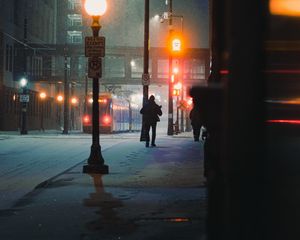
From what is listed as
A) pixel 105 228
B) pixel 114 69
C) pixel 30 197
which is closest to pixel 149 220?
pixel 105 228

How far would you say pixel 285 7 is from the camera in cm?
251

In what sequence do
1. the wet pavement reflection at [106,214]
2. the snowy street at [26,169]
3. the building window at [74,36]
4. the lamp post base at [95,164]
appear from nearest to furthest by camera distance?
the wet pavement reflection at [106,214]
the snowy street at [26,169]
the lamp post base at [95,164]
the building window at [74,36]

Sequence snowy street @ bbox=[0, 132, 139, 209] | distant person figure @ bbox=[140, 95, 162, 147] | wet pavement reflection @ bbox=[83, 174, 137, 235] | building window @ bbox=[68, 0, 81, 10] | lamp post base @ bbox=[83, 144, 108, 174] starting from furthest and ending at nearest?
building window @ bbox=[68, 0, 81, 10]
distant person figure @ bbox=[140, 95, 162, 147]
lamp post base @ bbox=[83, 144, 108, 174]
snowy street @ bbox=[0, 132, 139, 209]
wet pavement reflection @ bbox=[83, 174, 137, 235]

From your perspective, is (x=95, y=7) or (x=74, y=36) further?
(x=74, y=36)

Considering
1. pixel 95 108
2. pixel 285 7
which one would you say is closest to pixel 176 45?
pixel 95 108

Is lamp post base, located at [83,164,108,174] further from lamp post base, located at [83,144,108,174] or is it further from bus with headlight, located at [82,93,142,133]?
bus with headlight, located at [82,93,142,133]

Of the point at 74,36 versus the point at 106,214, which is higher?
the point at 74,36

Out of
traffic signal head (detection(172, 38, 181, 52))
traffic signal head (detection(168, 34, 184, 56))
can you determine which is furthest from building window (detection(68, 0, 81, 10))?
traffic signal head (detection(172, 38, 181, 52))

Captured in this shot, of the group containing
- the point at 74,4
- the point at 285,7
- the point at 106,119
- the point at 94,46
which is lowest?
the point at 106,119

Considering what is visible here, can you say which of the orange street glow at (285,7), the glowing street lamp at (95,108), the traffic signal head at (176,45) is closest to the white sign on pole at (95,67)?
the glowing street lamp at (95,108)

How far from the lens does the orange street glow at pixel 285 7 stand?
247 centimetres

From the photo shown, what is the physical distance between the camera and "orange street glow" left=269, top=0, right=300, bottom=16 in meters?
2.47

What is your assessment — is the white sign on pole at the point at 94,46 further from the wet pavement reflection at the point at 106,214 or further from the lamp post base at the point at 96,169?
the wet pavement reflection at the point at 106,214

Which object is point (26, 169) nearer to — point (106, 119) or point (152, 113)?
point (152, 113)
